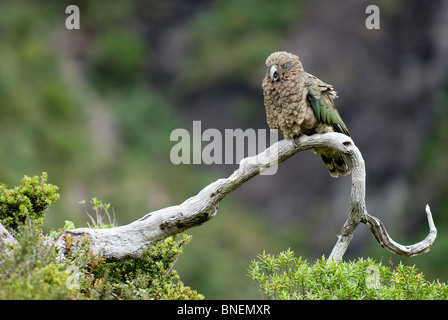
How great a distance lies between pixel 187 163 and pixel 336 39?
535cm

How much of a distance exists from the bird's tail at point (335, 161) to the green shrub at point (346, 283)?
1.44m

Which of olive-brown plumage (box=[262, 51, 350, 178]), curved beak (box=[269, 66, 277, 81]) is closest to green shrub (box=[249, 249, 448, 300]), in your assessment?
olive-brown plumage (box=[262, 51, 350, 178])

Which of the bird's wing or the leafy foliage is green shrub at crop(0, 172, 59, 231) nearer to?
the leafy foliage

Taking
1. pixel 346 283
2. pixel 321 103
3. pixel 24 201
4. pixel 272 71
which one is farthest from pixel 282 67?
pixel 24 201

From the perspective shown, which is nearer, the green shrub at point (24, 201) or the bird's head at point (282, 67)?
the green shrub at point (24, 201)

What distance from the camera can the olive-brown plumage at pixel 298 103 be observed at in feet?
22.2

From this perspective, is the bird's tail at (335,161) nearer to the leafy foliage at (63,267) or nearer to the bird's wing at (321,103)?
the bird's wing at (321,103)

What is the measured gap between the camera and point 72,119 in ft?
48.4

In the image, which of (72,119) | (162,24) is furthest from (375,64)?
(72,119)

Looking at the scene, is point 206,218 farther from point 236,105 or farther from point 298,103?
point 236,105

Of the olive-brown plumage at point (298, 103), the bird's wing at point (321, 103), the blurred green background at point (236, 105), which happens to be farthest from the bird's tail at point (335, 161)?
the blurred green background at point (236, 105)

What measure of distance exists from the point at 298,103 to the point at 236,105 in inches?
384

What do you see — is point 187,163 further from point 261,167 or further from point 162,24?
point 261,167

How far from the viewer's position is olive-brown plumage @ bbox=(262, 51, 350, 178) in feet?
22.2
